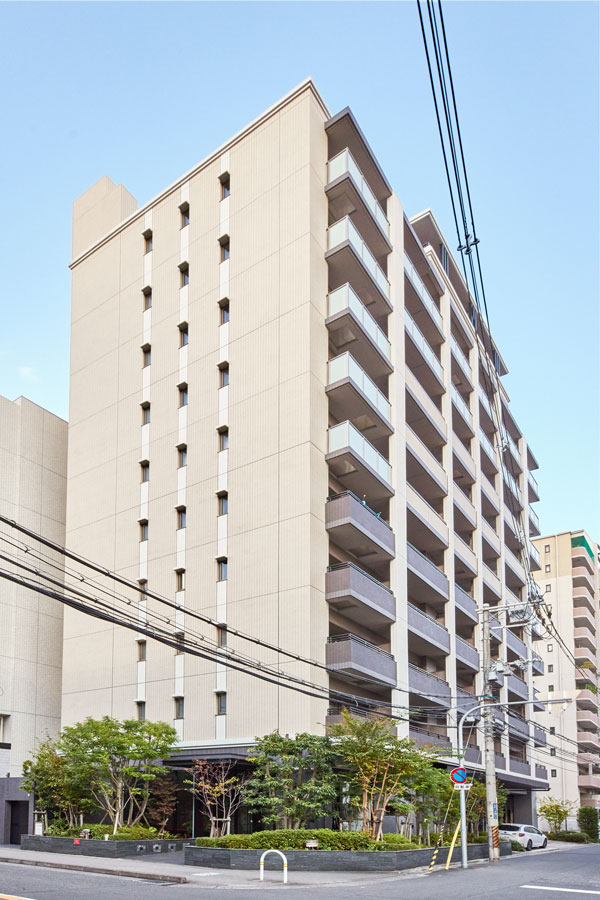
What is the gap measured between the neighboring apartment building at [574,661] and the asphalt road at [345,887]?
7412 cm

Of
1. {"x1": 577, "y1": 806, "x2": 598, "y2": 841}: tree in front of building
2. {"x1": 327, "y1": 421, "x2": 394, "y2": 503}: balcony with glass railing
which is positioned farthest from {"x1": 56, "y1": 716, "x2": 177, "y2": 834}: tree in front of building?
{"x1": 577, "y1": 806, "x2": 598, "y2": 841}: tree in front of building

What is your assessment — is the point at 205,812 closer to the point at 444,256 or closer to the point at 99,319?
the point at 99,319

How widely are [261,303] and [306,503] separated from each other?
410 inches

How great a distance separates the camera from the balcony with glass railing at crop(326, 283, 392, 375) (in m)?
41.1

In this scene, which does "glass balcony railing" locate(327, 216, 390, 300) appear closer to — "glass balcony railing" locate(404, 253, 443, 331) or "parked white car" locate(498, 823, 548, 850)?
"glass balcony railing" locate(404, 253, 443, 331)

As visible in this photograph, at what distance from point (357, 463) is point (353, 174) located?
1407 cm

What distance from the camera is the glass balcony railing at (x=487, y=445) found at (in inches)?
2480

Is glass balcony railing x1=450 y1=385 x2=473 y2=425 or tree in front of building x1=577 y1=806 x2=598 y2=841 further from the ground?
glass balcony railing x1=450 y1=385 x2=473 y2=425

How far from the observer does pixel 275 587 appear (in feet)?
125

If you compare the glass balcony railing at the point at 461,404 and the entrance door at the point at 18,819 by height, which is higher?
the glass balcony railing at the point at 461,404

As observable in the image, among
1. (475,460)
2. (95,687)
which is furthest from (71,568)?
(475,460)

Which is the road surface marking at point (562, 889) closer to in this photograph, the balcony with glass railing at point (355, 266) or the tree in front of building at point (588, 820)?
the balcony with glass railing at point (355, 266)

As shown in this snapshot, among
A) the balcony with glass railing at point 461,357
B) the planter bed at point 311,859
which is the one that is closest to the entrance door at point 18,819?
the planter bed at point 311,859

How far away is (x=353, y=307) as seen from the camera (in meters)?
41.4
